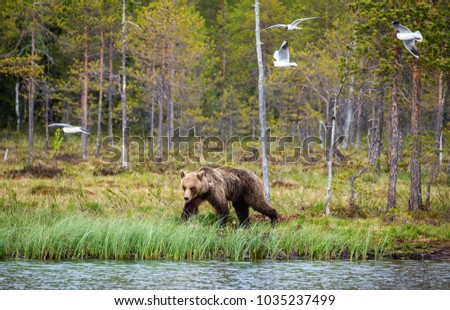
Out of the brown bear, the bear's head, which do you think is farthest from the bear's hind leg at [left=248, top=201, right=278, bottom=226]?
the bear's head

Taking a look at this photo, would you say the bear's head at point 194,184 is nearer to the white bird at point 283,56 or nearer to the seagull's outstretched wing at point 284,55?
the white bird at point 283,56

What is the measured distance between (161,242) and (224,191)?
2.58m

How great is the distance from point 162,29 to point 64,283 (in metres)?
27.0

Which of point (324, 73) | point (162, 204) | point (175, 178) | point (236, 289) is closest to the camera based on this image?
point (236, 289)

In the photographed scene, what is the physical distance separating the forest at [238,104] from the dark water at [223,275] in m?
0.83

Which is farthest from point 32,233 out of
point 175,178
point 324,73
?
point 324,73

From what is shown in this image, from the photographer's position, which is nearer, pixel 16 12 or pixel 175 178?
pixel 175 178

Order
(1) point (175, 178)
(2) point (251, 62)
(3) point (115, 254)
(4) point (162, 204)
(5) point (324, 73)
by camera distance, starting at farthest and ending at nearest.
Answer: (2) point (251, 62), (5) point (324, 73), (1) point (175, 178), (4) point (162, 204), (3) point (115, 254)

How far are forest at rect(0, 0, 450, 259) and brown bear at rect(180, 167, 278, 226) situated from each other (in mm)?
483

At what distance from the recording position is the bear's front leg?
15.5 metres

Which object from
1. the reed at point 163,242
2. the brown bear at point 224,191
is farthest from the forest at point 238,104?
the brown bear at point 224,191

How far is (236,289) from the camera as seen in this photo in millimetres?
11516

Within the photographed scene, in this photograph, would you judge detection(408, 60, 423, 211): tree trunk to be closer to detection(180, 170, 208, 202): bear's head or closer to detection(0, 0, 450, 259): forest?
detection(0, 0, 450, 259): forest

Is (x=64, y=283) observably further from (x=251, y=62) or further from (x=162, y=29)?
(x=251, y=62)
